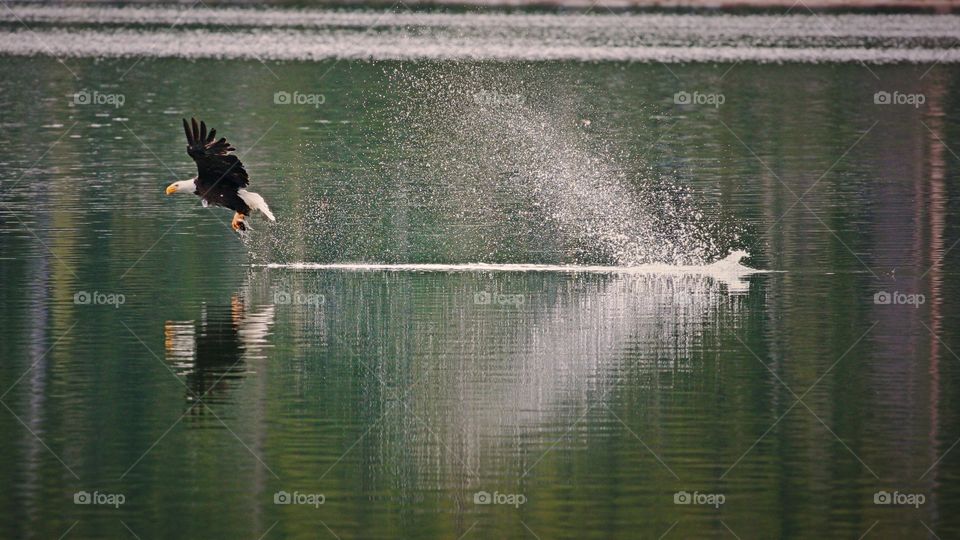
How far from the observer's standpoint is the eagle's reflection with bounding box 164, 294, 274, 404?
19078mm

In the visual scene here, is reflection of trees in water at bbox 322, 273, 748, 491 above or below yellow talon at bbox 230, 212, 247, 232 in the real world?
below

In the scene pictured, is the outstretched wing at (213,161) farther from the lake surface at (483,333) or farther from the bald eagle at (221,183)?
the lake surface at (483,333)

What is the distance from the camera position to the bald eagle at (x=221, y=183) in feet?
77.4

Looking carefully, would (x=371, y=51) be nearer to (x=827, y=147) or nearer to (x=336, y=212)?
(x=827, y=147)

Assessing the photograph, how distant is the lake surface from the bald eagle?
40.2 inches

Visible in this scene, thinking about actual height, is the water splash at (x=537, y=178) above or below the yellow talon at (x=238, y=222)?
above

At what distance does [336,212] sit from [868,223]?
8156mm

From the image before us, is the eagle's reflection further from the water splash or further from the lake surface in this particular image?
the water splash

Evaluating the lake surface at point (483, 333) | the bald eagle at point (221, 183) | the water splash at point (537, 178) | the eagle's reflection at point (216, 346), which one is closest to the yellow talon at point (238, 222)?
the bald eagle at point (221, 183)

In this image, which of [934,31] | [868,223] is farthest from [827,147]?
[934,31]

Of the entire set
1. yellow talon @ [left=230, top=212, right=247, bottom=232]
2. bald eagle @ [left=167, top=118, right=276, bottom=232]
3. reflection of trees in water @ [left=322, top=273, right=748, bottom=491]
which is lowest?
reflection of trees in water @ [left=322, top=273, right=748, bottom=491]

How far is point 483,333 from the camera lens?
21406 mm

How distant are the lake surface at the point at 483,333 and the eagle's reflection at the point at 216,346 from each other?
67 millimetres

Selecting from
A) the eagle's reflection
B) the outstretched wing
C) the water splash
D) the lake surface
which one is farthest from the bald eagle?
the water splash
